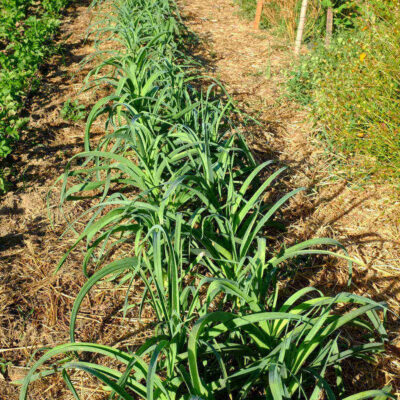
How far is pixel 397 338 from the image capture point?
2002 millimetres

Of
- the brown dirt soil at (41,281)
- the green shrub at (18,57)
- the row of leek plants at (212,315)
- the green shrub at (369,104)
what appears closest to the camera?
the row of leek plants at (212,315)

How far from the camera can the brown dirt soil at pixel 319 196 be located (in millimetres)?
2305

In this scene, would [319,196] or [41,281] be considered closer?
[41,281]

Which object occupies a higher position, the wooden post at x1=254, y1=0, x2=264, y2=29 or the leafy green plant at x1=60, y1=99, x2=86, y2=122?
the wooden post at x1=254, y1=0, x2=264, y2=29

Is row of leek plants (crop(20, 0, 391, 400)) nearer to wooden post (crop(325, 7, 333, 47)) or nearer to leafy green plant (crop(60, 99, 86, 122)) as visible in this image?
leafy green plant (crop(60, 99, 86, 122))

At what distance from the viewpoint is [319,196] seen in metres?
3.01

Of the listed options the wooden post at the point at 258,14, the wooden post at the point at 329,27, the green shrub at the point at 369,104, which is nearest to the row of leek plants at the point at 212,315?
the green shrub at the point at 369,104

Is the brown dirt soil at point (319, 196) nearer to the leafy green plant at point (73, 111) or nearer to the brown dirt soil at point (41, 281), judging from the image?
Result: the brown dirt soil at point (41, 281)

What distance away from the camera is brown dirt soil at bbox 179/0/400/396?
7.56 feet

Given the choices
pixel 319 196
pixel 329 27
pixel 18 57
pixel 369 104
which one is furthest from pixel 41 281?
pixel 329 27

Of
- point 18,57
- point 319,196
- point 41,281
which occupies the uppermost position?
point 18,57

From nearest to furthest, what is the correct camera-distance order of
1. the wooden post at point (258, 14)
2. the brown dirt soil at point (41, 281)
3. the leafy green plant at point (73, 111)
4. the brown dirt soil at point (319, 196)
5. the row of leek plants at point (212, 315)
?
the row of leek plants at point (212, 315)
the brown dirt soil at point (41, 281)
the brown dirt soil at point (319, 196)
the leafy green plant at point (73, 111)
the wooden post at point (258, 14)

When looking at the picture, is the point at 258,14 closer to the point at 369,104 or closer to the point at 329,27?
the point at 329,27

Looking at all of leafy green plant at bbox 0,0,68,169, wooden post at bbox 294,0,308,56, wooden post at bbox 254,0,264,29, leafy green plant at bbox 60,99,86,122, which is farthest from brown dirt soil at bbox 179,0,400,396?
leafy green plant at bbox 0,0,68,169
